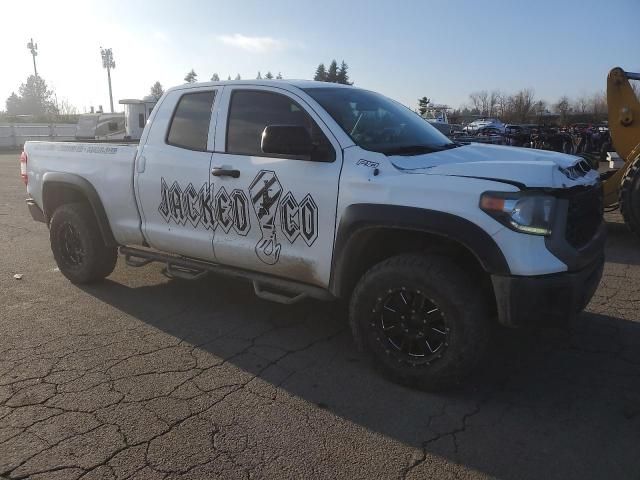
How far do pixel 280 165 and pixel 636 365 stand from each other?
276 cm

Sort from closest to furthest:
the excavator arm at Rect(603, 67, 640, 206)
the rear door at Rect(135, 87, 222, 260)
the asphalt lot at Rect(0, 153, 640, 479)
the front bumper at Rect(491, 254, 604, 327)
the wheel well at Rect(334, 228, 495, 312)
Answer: the asphalt lot at Rect(0, 153, 640, 479)
the front bumper at Rect(491, 254, 604, 327)
the wheel well at Rect(334, 228, 495, 312)
the rear door at Rect(135, 87, 222, 260)
the excavator arm at Rect(603, 67, 640, 206)

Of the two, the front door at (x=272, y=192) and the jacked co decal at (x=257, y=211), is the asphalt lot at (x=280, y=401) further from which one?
the jacked co decal at (x=257, y=211)

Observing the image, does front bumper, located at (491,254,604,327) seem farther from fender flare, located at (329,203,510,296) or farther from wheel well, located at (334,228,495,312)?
wheel well, located at (334,228,495,312)

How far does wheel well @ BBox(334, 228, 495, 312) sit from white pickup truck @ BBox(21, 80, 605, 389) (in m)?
0.01

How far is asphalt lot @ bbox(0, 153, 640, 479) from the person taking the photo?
8.89 ft

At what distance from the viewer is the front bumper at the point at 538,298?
2.93 metres

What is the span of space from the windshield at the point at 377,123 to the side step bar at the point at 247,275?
1.07m

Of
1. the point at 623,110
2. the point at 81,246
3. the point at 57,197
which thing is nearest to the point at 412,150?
the point at 81,246

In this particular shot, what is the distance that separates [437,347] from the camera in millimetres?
3324

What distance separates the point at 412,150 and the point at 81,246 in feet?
11.3

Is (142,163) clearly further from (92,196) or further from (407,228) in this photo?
(407,228)

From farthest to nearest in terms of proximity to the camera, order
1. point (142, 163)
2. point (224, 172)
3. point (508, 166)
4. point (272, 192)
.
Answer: point (142, 163) → point (224, 172) → point (272, 192) → point (508, 166)

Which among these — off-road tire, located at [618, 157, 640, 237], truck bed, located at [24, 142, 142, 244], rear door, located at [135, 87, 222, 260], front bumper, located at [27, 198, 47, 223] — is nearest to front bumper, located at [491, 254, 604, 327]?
rear door, located at [135, 87, 222, 260]

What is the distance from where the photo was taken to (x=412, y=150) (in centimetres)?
385
